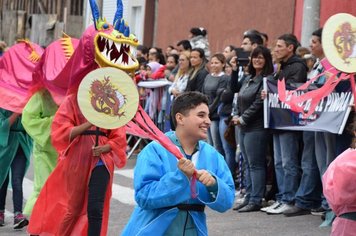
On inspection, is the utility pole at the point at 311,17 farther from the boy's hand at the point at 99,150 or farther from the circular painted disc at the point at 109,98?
the circular painted disc at the point at 109,98

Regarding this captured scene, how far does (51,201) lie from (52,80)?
1.17 metres

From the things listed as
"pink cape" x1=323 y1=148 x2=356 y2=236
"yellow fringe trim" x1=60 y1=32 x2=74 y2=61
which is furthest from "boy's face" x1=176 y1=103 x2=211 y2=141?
"yellow fringe trim" x1=60 y1=32 x2=74 y2=61

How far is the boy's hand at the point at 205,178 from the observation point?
204 inches

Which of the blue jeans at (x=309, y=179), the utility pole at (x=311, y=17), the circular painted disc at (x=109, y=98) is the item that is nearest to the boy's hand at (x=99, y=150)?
the circular painted disc at (x=109, y=98)

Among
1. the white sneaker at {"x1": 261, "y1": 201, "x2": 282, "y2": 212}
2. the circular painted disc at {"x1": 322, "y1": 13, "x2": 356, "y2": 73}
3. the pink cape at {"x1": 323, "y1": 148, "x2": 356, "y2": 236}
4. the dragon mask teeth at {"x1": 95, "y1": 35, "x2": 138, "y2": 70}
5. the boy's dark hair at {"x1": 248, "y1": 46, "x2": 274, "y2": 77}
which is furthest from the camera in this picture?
the boy's dark hair at {"x1": 248, "y1": 46, "x2": 274, "y2": 77}

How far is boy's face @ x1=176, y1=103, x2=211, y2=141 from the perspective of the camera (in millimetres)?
5492

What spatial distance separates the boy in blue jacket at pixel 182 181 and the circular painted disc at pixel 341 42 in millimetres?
955

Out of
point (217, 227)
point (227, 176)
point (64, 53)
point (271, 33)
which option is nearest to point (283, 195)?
point (217, 227)

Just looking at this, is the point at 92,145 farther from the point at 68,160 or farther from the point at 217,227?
the point at 217,227

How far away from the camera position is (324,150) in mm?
9461

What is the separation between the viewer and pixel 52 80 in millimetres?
8117

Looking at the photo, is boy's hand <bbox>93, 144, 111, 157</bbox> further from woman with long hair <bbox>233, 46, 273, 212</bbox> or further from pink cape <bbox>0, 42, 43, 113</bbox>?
woman with long hair <bbox>233, 46, 273, 212</bbox>

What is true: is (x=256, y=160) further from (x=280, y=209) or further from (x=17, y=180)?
(x=17, y=180)

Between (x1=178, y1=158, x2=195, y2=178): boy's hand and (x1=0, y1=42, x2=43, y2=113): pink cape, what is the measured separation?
14.5 ft
